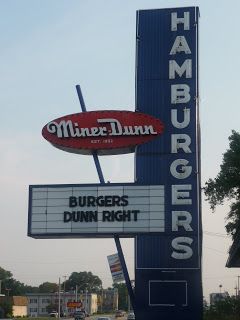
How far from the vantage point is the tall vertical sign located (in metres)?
22.1

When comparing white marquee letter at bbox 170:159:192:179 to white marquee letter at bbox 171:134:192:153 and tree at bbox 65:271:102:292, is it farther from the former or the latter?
tree at bbox 65:271:102:292

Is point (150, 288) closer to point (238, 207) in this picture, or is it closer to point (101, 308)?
point (238, 207)

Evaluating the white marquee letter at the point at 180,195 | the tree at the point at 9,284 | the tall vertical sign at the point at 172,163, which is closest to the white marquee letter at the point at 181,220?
the tall vertical sign at the point at 172,163

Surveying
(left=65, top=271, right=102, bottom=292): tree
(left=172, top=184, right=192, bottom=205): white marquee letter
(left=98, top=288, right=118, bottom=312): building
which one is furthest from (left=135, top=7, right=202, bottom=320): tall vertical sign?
(left=65, top=271, right=102, bottom=292): tree

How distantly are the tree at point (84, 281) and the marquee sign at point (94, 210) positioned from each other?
152972 millimetres

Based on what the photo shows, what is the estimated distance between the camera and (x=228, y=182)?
42094mm

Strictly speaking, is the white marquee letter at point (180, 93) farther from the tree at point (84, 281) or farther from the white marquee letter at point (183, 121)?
the tree at point (84, 281)

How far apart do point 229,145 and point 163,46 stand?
65.6 feet

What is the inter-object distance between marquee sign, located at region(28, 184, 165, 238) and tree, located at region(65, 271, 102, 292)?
152972 mm

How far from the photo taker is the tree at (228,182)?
42094 mm

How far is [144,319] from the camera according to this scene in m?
22.2

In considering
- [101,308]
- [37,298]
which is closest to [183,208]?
[37,298]

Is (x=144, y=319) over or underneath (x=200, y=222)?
underneath

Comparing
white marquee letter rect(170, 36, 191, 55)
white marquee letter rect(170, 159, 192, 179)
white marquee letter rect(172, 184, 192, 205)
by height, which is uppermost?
white marquee letter rect(170, 36, 191, 55)
